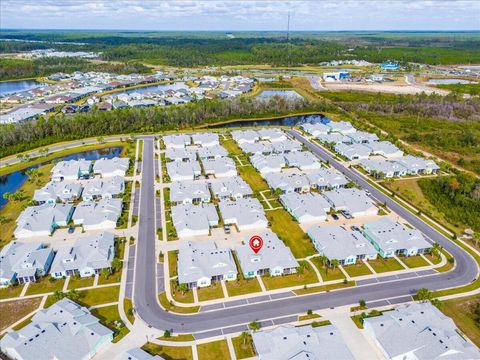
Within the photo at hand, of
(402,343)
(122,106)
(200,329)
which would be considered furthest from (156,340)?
(122,106)

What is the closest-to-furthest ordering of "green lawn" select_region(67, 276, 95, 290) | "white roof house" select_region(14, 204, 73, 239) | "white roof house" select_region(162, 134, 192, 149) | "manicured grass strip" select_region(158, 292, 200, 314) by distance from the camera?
"manicured grass strip" select_region(158, 292, 200, 314)
"green lawn" select_region(67, 276, 95, 290)
"white roof house" select_region(14, 204, 73, 239)
"white roof house" select_region(162, 134, 192, 149)

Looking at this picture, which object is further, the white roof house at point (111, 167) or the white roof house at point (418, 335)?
the white roof house at point (111, 167)

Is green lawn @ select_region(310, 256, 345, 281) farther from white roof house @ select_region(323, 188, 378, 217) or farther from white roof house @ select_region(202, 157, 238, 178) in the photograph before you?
white roof house @ select_region(202, 157, 238, 178)

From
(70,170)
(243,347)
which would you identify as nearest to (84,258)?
(243,347)

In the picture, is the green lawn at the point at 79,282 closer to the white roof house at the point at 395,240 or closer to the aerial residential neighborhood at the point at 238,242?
the aerial residential neighborhood at the point at 238,242

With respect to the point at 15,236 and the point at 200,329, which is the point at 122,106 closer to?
the point at 15,236

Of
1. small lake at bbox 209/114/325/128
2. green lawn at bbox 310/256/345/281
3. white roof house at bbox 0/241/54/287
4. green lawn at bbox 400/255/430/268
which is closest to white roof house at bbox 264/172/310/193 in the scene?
green lawn at bbox 310/256/345/281

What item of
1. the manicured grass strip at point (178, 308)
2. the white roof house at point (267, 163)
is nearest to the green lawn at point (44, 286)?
the manicured grass strip at point (178, 308)
